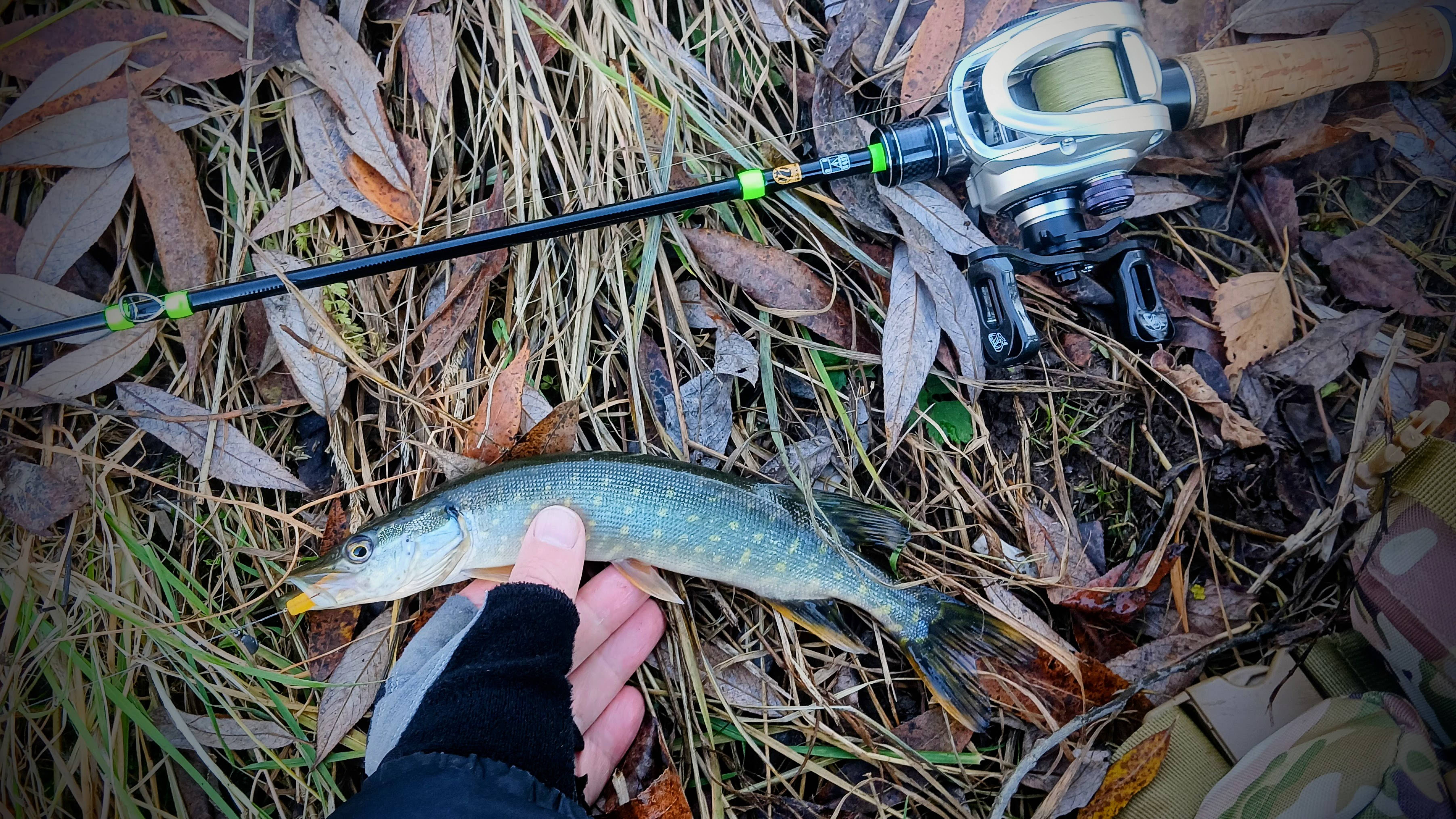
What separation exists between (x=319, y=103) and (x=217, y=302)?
0.76 metres

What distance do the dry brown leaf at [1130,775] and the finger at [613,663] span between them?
1.38m

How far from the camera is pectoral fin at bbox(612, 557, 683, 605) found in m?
2.26

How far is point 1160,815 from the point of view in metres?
2.18

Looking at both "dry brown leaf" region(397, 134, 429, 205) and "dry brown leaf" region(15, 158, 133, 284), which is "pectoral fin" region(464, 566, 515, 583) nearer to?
"dry brown leaf" region(397, 134, 429, 205)

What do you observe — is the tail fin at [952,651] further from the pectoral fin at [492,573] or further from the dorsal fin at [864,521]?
the pectoral fin at [492,573]

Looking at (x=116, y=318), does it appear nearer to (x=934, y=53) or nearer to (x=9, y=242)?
(x=9, y=242)

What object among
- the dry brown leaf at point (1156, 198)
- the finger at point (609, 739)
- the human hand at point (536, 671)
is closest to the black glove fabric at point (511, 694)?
the human hand at point (536, 671)

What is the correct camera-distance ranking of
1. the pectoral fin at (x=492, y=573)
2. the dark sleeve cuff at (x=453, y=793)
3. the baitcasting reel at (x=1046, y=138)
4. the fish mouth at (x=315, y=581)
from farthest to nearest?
the pectoral fin at (x=492, y=573) → the fish mouth at (x=315, y=581) → the baitcasting reel at (x=1046, y=138) → the dark sleeve cuff at (x=453, y=793)

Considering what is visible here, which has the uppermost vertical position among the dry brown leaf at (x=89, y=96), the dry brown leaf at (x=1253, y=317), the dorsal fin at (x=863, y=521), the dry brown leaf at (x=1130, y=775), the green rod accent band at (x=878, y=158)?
the dry brown leaf at (x=89, y=96)

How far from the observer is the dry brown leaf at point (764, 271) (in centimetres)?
241

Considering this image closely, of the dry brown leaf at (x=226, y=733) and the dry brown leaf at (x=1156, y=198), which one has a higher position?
the dry brown leaf at (x=1156, y=198)

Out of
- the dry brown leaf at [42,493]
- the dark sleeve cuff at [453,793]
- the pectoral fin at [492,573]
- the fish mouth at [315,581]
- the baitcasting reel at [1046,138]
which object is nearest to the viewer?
the dark sleeve cuff at [453,793]

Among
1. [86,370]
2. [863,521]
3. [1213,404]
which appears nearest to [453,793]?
[863,521]

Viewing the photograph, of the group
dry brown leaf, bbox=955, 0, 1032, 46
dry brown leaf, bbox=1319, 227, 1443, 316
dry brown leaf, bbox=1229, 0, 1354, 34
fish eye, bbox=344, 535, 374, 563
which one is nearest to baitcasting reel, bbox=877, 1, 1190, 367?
dry brown leaf, bbox=955, 0, 1032, 46
